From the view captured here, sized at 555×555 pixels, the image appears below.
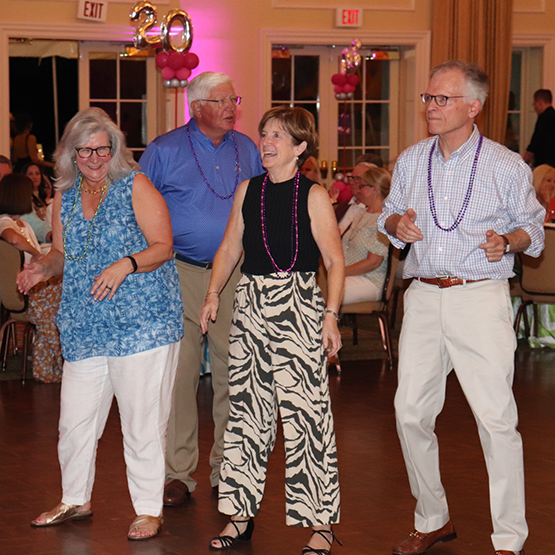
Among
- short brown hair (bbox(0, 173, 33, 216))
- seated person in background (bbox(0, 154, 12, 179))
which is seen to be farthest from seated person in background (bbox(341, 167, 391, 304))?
seated person in background (bbox(0, 154, 12, 179))

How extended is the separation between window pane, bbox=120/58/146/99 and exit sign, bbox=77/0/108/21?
2.97ft

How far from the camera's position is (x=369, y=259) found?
698 cm

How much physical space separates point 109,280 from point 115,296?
0.21m

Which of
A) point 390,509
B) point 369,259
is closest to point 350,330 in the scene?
point 369,259

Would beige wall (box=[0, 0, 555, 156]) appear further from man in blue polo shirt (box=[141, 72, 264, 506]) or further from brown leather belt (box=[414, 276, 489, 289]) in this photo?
brown leather belt (box=[414, 276, 489, 289])

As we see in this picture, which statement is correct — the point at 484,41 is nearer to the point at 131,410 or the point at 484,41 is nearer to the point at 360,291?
the point at 360,291

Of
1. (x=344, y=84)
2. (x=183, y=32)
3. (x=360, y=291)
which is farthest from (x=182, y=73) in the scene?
(x=360, y=291)

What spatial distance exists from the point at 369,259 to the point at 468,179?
144 inches

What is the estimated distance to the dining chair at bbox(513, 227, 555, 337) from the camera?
732 cm

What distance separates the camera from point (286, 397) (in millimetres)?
3463

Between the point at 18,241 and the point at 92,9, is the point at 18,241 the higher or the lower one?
the lower one

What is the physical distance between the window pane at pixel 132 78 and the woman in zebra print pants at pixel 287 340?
8.28m

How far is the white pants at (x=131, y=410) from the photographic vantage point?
3.61m

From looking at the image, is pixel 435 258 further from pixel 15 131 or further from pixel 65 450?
pixel 15 131
